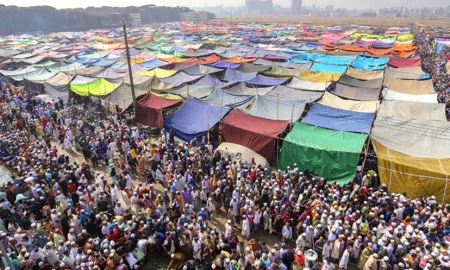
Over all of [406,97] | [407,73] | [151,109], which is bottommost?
[151,109]

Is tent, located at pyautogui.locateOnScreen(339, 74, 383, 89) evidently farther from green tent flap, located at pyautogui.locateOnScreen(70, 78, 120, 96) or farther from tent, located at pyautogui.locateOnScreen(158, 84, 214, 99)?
green tent flap, located at pyautogui.locateOnScreen(70, 78, 120, 96)

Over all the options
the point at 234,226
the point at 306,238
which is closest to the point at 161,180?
the point at 234,226

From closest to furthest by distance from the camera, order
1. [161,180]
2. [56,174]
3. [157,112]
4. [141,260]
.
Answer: [141,260] < [56,174] < [161,180] < [157,112]

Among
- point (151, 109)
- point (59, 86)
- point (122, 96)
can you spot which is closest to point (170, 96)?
point (151, 109)

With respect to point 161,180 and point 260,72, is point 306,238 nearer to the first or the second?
point 161,180

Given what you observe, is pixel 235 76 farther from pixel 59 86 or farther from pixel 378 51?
pixel 378 51

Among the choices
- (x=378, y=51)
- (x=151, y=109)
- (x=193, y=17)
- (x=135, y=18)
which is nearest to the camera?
(x=151, y=109)
